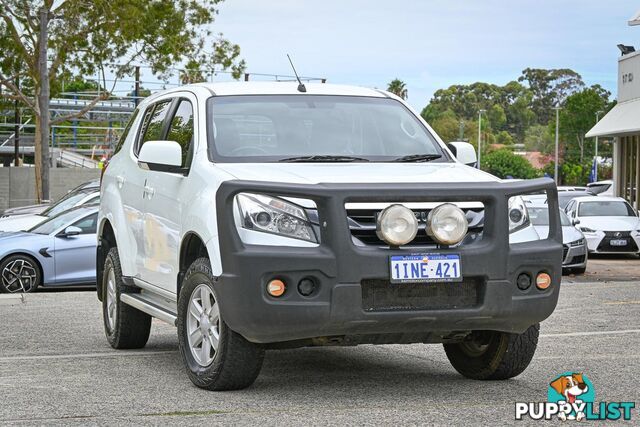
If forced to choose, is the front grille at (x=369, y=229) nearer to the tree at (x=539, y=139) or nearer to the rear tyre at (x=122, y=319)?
the rear tyre at (x=122, y=319)

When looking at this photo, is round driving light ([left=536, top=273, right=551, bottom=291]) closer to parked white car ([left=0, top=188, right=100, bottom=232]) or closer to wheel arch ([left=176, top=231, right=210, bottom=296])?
wheel arch ([left=176, top=231, right=210, bottom=296])

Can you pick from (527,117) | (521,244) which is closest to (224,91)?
(521,244)

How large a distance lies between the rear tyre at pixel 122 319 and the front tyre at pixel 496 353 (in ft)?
8.95

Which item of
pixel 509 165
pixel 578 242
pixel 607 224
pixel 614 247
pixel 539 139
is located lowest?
pixel 509 165

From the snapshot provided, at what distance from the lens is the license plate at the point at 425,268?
6598mm

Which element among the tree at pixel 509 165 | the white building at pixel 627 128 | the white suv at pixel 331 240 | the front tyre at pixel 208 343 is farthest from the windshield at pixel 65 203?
the tree at pixel 509 165

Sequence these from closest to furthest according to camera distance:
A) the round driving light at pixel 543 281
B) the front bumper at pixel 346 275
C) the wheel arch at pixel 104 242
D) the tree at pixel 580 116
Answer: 1. the front bumper at pixel 346 275
2. the round driving light at pixel 543 281
3. the wheel arch at pixel 104 242
4. the tree at pixel 580 116

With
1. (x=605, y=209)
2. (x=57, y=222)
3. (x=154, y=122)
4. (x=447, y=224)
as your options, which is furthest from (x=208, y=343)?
(x=605, y=209)

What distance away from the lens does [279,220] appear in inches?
262

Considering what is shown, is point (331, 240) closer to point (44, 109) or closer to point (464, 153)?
point (464, 153)

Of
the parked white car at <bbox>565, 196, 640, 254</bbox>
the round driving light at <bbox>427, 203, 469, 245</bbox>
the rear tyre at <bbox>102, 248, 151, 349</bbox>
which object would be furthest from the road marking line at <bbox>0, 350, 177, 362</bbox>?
the parked white car at <bbox>565, 196, 640, 254</bbox>

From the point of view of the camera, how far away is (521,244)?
7.03m

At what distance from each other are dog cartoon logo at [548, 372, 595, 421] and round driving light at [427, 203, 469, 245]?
1.07m

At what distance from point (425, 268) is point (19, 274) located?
11213 mm
